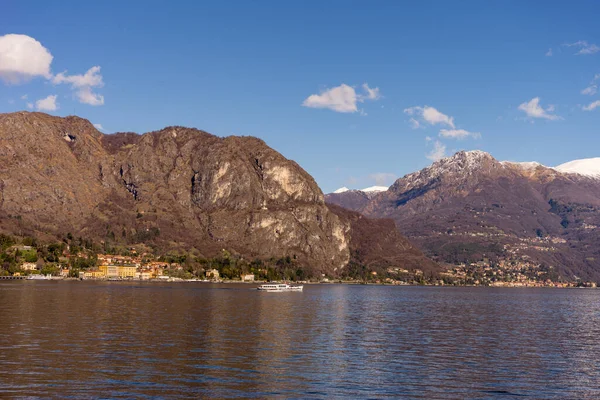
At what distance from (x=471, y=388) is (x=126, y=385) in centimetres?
2920

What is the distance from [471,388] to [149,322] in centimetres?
5905

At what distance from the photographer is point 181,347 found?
73.9 m

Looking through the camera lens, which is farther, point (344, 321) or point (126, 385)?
point (344, 321)

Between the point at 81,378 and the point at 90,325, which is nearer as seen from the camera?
the point at 81,378

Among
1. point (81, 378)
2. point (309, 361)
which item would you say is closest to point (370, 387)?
point (309, 361)

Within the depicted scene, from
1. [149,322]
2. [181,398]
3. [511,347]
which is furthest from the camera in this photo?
[149,322]

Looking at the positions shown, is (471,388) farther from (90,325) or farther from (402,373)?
(90,325)

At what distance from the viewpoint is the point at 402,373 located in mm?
62594

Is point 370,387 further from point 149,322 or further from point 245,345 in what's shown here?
point 149,322

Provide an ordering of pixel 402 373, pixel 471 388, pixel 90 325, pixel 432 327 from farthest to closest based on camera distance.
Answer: pixel 432 327, pixel 90 325, pixel 402 373, pixel 471 388

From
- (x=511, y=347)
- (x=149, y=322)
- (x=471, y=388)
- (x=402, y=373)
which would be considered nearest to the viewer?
(x=471, y=388)

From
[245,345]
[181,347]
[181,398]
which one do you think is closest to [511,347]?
[245,345]

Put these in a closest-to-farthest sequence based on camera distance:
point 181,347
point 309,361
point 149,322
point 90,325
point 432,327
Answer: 1. point 309,361
2. point 181,347
3. point 90,325
4. point 149,322
5. point 432,327

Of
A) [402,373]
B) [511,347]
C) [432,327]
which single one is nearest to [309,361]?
[402,373]
